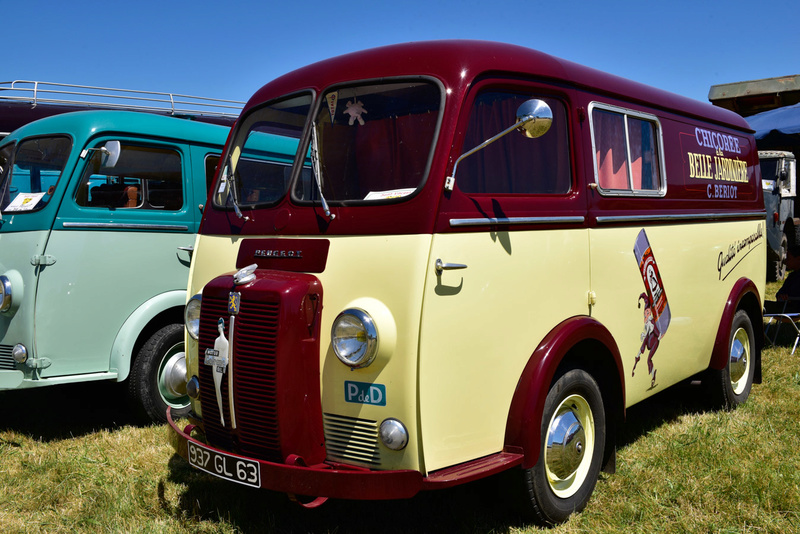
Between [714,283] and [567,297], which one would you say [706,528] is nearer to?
[567,297]

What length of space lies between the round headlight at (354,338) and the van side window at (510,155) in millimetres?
769

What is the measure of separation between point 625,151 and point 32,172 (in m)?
4.27

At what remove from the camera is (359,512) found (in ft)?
12.2

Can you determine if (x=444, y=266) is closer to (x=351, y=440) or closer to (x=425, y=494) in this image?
(x=351, y=440)

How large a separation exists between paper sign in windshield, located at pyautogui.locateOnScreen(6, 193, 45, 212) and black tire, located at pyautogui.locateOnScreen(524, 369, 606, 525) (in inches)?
154

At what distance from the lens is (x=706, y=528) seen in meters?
3.53

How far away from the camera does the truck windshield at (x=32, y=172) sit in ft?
16.8

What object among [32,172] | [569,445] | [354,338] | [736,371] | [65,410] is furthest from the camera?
[65,410]

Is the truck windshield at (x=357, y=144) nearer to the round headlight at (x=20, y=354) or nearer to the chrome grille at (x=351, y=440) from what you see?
the chrome grille at (x=351, y=440)

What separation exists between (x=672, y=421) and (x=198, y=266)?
3.62 m

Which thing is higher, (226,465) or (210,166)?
(210,166)

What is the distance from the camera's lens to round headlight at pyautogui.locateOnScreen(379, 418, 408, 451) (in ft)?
9.66

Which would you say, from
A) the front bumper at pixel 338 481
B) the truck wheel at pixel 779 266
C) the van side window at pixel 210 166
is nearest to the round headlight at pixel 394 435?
the front bumper at pixel 338 481

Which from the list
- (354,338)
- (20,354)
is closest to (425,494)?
(354,338)
